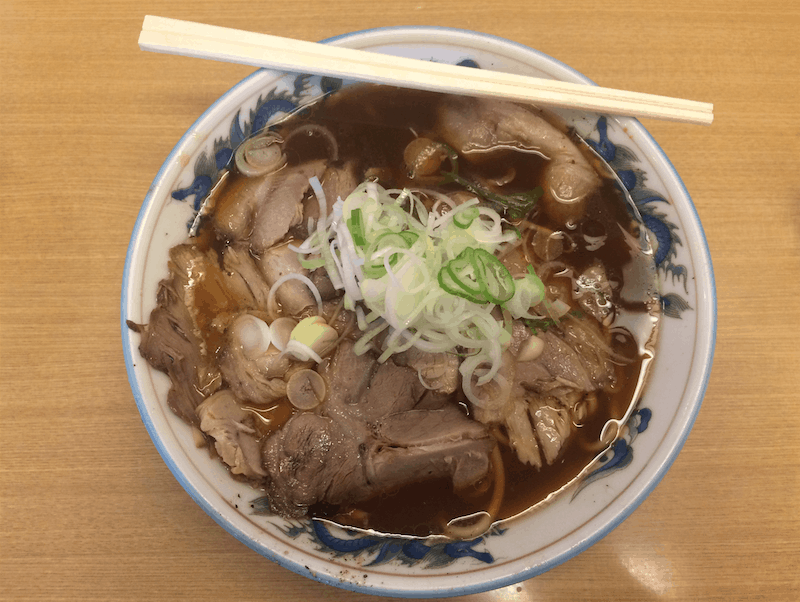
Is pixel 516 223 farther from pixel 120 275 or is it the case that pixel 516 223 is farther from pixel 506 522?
pixel 120 275

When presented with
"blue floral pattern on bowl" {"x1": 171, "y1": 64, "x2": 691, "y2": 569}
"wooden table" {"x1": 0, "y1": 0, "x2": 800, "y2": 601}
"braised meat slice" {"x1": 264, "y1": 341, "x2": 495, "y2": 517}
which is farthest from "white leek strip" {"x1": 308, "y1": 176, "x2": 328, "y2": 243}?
"wooden table" {"x1": 0, "y1": 0, "x2": 800, "y2": 601}

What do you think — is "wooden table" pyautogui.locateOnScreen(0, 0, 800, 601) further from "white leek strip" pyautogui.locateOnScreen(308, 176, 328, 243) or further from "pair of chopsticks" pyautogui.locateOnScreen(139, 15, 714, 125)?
"white leek strip" pyautogui.locateOnScreen(308, 176, 328, 243)

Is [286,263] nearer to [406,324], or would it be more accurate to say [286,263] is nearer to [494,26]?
[406,324]

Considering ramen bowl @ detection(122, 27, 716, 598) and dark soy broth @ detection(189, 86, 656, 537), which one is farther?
dark soy broth @ detection(189, 86, 656, 537)

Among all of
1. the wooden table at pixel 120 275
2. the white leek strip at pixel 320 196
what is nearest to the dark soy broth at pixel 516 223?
the white leek strip at pixel 320 196

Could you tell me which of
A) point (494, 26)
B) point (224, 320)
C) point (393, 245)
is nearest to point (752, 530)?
point (393, 245)

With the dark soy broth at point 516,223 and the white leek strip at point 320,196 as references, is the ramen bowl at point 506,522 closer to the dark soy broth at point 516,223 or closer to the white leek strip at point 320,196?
the dark soy broth at point 516,223

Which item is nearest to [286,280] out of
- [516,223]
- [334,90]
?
[334,90]
